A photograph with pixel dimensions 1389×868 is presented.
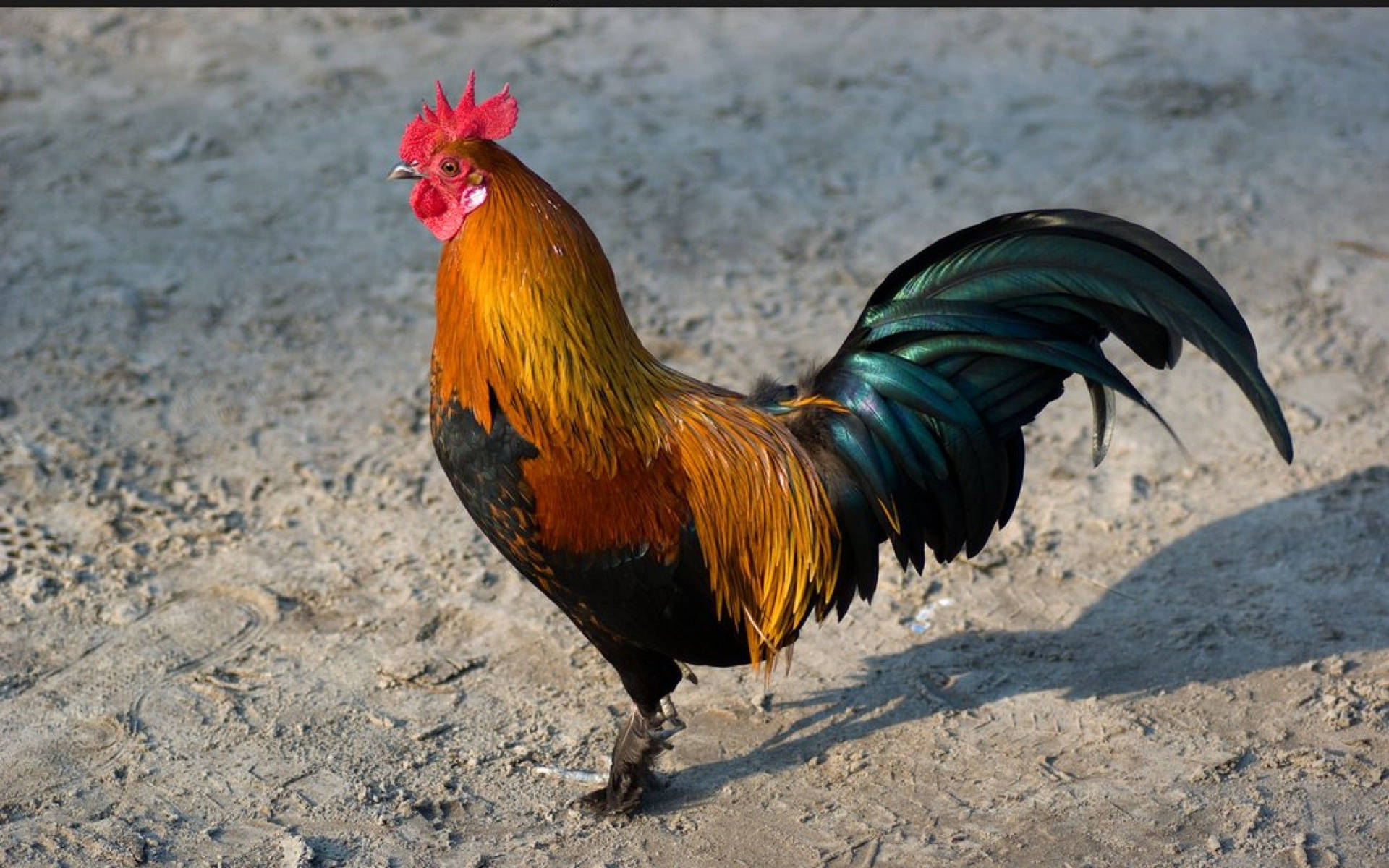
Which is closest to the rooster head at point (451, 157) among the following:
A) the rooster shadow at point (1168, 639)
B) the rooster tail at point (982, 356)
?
the rooster tail at point (982, 356)

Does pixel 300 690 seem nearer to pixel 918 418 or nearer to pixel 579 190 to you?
pixel 918 418

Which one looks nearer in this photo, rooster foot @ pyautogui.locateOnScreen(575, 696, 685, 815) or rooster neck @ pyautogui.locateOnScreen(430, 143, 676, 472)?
rooster neck @ pyautogui.locateOnScreen(430, 143, 676, 472)

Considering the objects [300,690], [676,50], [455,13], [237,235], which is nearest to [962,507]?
[300,690]

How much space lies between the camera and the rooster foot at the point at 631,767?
424cm

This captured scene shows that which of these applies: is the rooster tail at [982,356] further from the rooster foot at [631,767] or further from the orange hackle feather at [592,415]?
the rooster foot at [631,767]

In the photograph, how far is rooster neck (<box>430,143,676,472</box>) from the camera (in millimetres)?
3775

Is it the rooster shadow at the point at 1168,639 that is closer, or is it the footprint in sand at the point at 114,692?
the footprint in sand at the point at 114,692

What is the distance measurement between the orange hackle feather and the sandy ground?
0.89 meters

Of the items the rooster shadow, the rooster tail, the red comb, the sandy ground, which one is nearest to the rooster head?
the red comb

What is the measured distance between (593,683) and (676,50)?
5.25m

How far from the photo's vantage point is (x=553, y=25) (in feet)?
30.4

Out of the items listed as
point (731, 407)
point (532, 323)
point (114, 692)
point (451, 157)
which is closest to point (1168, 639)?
point (731, 407)

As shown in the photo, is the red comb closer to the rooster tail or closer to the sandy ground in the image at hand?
the rooster tail

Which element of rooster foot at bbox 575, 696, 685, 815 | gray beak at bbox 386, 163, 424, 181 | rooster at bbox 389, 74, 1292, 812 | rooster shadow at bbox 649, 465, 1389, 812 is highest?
gray beak at bbox 386, 163, 424, 181
